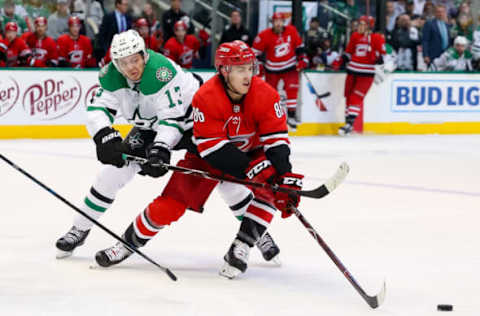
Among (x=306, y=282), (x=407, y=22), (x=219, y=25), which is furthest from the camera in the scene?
(x=407, y=22)

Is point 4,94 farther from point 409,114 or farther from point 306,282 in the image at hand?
point 306,282

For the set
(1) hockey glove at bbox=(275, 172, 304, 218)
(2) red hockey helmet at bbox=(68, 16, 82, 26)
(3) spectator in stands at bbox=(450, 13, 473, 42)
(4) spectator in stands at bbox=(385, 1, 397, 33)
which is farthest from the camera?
(3) spectator in stands at bbox=(450, 13, 473, 42)

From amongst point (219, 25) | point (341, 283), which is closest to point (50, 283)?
point (341, 283)

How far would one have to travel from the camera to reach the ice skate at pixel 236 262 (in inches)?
142

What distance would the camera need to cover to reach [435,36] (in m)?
12.6

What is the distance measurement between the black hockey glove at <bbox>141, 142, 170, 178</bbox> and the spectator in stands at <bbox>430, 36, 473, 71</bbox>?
372 inches

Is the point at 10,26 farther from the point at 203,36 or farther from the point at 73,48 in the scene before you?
the point at 203,36

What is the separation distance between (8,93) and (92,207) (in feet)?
20.6

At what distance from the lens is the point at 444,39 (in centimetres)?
1266

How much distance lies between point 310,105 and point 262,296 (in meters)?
8.28

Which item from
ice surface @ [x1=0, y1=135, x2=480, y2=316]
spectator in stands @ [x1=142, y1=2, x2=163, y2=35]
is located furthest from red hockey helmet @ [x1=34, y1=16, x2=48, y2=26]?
ice surface @ [x1=0, y1=135, x2=480, y2=316]

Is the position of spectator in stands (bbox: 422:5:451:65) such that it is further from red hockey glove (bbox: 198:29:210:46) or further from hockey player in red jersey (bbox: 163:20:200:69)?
hockey player in red jersey (bbox: 163:20:200:69)

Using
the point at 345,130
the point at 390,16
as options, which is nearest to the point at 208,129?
the point at 345,130

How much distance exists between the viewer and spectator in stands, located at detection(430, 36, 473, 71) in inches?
497
